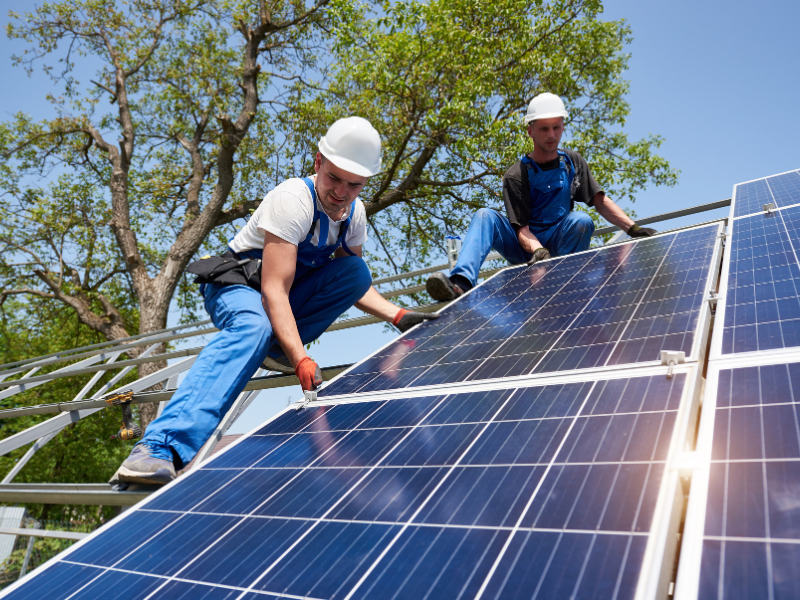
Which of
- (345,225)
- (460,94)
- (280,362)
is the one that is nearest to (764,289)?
(345,225)

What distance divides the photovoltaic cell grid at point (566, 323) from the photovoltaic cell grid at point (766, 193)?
946 millimetres

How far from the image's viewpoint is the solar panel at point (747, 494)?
3.67 ft

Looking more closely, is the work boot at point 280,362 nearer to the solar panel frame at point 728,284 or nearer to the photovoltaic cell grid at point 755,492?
the solar panel frame at point 728,284

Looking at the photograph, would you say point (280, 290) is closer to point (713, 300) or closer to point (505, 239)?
point (713, 300)

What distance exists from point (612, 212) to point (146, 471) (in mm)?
5246

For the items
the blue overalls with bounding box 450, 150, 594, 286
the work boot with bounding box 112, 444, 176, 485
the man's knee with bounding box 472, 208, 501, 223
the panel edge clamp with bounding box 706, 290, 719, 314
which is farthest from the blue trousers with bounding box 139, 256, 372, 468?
the panel edge clamp with bounding box 706, 290, 719, 314

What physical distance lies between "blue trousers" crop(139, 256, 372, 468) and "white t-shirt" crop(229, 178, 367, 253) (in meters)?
0.44

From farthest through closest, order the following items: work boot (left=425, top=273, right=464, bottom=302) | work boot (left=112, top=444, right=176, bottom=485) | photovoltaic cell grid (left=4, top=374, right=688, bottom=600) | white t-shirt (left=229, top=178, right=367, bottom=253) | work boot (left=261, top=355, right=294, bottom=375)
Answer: work boot (left=425, top=273, right=464, bottom=302)
work boot (left=261, top=355, right=294, bottom=375)
white t-shirt (left=229, top=178, right=367, bottom=253)
work boot (left=112, top=444, right=176, bottom=485)
photovoltaic cell grid (left=4, top=374, right=688, bottom=600)

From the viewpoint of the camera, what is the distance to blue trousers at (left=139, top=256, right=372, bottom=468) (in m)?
3.32

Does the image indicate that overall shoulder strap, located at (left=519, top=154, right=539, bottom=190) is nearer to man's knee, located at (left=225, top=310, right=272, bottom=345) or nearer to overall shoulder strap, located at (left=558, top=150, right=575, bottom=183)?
overall shoulder strap, located at (left=558, top=150, right=575, bottom=183)

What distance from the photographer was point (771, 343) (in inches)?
82.0

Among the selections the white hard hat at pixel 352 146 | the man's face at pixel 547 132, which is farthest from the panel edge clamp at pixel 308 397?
the man's face at pixel 547 132

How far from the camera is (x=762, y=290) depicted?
2789 mm

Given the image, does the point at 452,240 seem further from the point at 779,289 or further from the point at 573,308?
the point at 779,289
